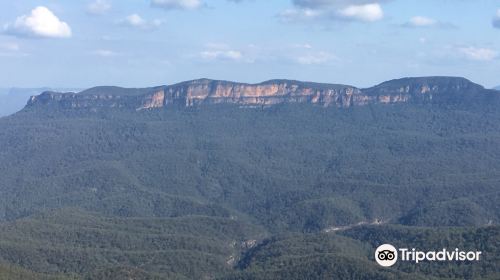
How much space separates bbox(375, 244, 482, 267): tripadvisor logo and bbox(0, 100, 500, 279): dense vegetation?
59.9 inches

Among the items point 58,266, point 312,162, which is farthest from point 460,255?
point 312,162

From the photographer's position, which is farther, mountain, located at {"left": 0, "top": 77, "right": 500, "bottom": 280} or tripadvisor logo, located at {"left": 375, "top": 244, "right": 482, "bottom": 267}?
mountain, located at {"left": 0, "top": 77, "right": 500, "bottom": 280}

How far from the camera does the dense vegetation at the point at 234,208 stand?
104 m

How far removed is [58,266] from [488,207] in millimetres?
77335

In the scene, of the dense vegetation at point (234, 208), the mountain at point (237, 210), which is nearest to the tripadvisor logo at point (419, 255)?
the mountain at point (237, 210)

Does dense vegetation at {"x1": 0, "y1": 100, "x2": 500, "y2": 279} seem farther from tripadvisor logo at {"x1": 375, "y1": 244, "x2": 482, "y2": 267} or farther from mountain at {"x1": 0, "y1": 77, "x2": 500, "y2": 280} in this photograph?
tripadvisor logo at {"x1": 375, "y1": 244, "x2": 482, "y2": 267}

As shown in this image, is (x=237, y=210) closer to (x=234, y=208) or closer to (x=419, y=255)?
(x=234, y=208)

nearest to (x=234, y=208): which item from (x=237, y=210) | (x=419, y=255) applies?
(x=237, y=210)

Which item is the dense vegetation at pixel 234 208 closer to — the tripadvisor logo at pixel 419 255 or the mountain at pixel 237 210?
the mountain at pixel 237 210

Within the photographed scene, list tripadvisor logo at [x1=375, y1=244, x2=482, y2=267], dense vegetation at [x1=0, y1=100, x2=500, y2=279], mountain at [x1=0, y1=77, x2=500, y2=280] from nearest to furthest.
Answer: tripadvisor logo at [x1=375, y1=244, x2=482, y2=267], mountain at [x1=0, y1=77, x2=500, y2=280], dense vegetation at [x1=0, y1=100, x2=500, y2=279]

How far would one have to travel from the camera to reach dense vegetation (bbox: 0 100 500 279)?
10369 cm

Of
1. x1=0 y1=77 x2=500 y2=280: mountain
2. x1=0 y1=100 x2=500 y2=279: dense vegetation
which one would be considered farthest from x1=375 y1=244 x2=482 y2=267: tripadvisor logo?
Answer: x1=0 y1=100 x2=500 y2=279: dense vegetation

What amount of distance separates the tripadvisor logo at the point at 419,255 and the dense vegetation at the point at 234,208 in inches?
59.9

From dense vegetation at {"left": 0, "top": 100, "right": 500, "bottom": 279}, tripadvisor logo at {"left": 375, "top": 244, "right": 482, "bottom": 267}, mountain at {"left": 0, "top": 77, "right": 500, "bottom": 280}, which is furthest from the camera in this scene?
dense vegetation at {"left": 0, "top": 100, "right": 500, "bottom": 279}
